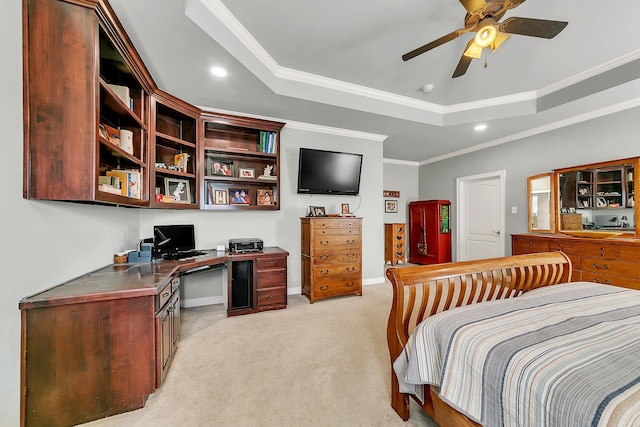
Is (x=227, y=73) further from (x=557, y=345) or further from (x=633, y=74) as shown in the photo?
(x=633, y=74)

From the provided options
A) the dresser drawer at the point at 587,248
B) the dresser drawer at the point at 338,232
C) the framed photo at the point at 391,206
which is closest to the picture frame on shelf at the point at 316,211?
the dresser drawer at the point at 338,232

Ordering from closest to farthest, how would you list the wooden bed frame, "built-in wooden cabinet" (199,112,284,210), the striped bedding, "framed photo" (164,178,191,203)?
the striped bedding, the wooden bed frame, "framed photo" (164,178,191,203), "built-in wooden cabinet" (199,112,284,210)

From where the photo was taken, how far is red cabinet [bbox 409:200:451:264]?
535 cm

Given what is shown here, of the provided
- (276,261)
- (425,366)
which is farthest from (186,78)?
(425,366)

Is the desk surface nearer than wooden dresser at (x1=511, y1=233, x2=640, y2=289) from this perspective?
Yes

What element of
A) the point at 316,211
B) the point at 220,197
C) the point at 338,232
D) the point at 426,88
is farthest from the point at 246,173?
the point at 426,88

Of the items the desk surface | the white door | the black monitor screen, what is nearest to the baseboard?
the black monitor screen

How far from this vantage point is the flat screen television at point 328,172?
3592 millimetres

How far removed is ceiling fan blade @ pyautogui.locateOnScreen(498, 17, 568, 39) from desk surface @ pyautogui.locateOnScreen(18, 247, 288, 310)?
115 inches

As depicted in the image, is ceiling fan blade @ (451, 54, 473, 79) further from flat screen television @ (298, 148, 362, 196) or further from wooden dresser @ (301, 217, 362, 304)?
wooden dresser @ (301, 217, 362, 304)

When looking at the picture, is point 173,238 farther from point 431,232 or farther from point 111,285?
point 431,232

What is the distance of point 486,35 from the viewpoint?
1.76 metres

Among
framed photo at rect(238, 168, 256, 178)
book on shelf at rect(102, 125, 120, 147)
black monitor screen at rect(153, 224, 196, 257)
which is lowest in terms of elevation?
black monitor screen at rect(153, 224, 196, 257)

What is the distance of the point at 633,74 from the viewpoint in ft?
8.16
